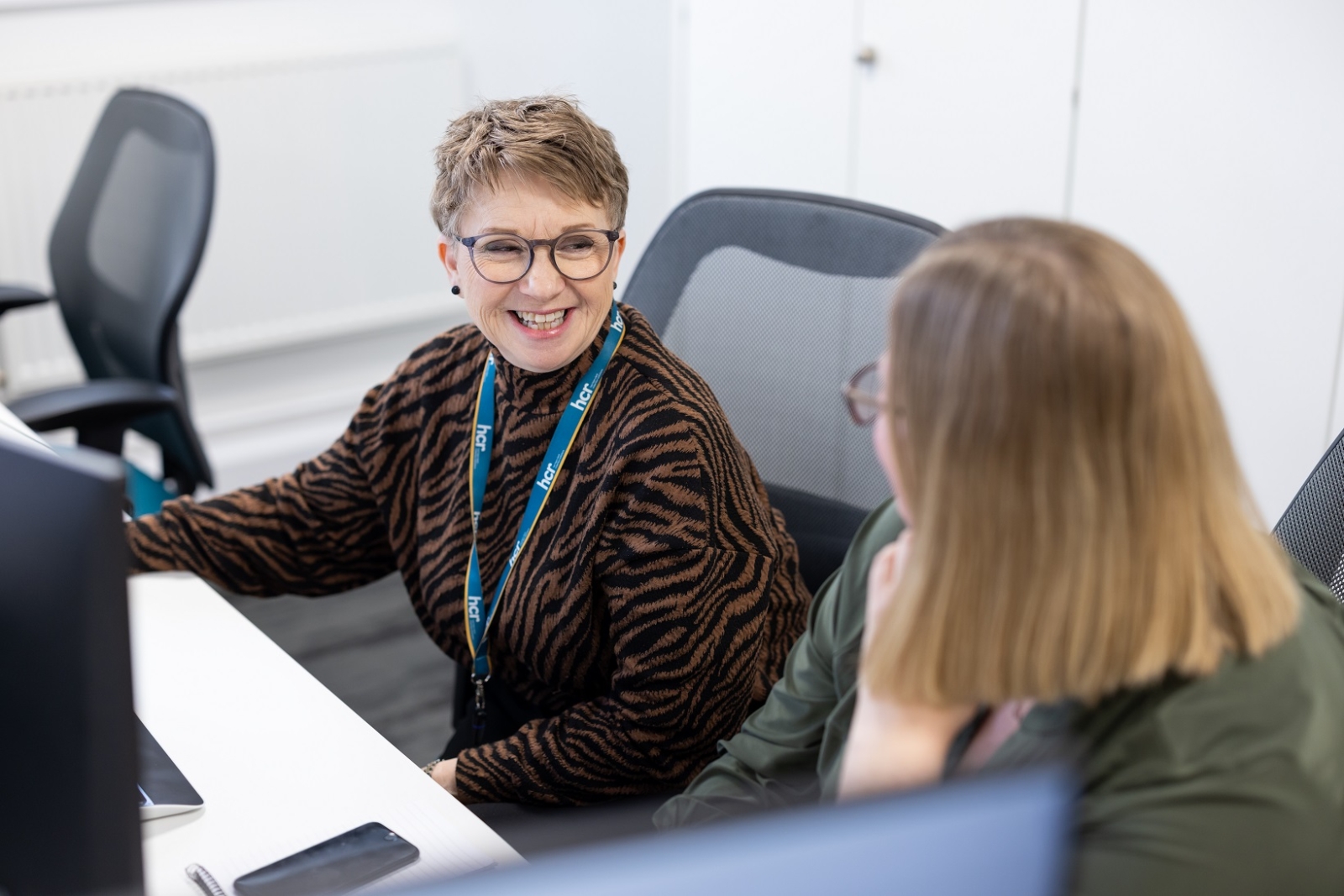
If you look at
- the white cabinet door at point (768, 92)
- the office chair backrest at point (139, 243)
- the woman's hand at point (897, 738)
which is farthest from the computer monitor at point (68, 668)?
the white cabinet door at point (768, 92)

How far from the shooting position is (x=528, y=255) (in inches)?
54.9

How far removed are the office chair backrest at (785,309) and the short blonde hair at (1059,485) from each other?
0.58 m

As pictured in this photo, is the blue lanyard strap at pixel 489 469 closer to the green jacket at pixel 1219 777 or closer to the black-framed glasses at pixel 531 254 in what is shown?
the black-framed glasses at pixel 531 254

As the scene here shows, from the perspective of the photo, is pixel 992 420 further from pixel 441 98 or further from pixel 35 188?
pixel 441 98

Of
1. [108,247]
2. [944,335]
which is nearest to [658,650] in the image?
[944,335]

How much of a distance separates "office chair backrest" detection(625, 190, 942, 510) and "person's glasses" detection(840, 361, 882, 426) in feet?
1.13

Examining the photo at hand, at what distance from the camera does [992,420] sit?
0.80 meters

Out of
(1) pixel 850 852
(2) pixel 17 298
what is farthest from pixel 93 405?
(1) pixel 850 852

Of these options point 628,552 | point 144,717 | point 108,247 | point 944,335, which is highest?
point 944,335

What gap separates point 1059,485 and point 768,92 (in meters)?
2.27

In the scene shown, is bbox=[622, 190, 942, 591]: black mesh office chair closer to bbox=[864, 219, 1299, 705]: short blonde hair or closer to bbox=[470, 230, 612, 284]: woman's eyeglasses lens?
bbox=[470, 230, 612, 284]: woman's eyeglasses lens

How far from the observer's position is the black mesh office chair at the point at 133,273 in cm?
201

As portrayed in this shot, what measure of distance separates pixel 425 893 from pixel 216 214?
290 cm

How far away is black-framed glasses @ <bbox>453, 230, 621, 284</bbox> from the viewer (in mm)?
1388
